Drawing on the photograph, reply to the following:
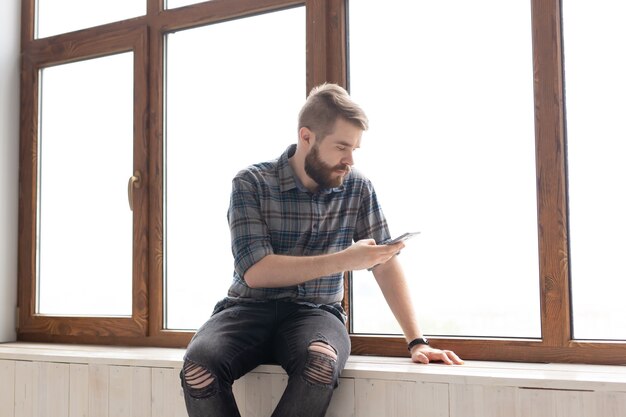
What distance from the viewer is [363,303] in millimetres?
2469

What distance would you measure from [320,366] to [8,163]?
1.89 m

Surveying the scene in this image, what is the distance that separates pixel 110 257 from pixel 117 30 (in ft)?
2.99

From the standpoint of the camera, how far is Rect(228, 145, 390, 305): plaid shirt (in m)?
2.17

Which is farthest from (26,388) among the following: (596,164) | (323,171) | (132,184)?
(596,164)

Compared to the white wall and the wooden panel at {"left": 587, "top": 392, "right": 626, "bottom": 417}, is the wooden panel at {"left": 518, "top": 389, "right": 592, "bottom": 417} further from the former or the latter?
the white wall

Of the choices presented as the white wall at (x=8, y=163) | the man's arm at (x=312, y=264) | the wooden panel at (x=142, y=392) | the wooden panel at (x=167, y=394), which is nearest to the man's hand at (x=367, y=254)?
the man's arm at (x=312, y=264)

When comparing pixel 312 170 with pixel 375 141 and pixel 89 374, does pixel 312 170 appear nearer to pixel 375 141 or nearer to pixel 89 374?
pixel 375 141

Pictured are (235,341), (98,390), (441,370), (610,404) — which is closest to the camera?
(610,404)

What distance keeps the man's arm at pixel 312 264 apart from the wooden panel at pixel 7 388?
106 centimetres

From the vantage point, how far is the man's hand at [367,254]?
2.02 m

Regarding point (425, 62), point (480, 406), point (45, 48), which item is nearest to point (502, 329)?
point (480, 406)

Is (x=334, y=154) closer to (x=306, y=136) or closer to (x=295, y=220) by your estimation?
(x=306, y=136)

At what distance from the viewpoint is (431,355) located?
2.13m

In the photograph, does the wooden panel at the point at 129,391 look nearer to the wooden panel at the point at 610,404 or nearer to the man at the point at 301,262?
the man at the point at 301,262
